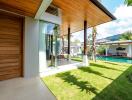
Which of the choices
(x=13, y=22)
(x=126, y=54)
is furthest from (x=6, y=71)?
(x=126, y=54)

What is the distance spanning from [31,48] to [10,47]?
1124mm

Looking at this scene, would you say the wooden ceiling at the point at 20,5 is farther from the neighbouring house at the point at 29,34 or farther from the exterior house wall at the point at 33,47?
the exterior house wall at the point at 33,47

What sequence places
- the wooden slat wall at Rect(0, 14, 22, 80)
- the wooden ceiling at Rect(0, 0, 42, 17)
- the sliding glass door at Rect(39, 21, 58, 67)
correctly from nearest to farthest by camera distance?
the wooden ceiling at Rect(0, 0, 42, 17), the wooden slat wall at Rect(0, 14, 22, 80), the sliding glass door at Rect(39, 21, 58, 67)

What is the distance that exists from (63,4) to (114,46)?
2956 centimetres

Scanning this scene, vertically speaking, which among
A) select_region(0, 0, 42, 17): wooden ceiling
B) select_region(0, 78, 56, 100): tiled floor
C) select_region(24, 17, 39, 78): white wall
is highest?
select_region(0, 0, 42, 17): wooden ceiling

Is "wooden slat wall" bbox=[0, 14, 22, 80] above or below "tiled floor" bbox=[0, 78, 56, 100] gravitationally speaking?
above

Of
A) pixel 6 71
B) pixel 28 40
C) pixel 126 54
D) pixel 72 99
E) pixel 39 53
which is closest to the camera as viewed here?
pixel 72 99

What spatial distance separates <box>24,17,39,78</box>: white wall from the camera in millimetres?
8477

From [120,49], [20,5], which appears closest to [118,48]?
[120,49]

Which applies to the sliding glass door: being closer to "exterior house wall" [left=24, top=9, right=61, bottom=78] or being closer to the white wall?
"exterior house wall" [left=24, top=9, right=61, bottom=78]

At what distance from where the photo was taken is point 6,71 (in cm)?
784

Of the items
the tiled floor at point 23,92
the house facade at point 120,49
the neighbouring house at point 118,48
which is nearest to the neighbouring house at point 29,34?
the tiled floor at point 23,92

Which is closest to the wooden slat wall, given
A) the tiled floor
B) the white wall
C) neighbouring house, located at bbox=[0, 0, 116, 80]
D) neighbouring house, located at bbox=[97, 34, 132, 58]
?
neighbouring house, located at bbox=[0, 0, 116, 80]

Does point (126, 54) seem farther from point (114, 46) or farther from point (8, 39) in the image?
point (8, 39)
